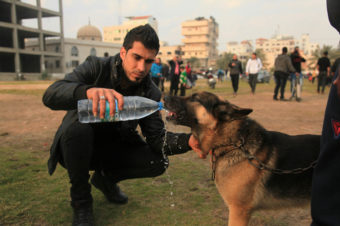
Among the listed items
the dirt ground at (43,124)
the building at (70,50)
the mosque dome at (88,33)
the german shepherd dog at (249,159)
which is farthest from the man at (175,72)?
the mosque dome at (88,33)

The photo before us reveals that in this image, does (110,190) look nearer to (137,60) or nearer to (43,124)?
(137,60)

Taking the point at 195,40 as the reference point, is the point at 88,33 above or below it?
below

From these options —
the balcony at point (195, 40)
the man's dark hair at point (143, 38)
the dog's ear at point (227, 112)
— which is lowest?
the dog's ear at point (227, 112)

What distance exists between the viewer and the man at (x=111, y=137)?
271cm

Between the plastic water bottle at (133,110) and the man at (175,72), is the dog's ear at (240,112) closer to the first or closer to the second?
the plastic water bottle at (133,110)

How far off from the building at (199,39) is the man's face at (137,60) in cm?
13671

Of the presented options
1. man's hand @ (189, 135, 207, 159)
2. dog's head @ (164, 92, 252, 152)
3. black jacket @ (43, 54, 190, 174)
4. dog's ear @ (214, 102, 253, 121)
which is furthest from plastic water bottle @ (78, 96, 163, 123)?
dog's ear @ (214, 102, 253, 121)

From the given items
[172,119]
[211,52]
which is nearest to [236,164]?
[172,119]

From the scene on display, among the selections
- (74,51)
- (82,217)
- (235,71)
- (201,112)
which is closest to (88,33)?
(74,51)

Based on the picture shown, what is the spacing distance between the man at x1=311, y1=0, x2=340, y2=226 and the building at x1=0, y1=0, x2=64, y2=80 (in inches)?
2253

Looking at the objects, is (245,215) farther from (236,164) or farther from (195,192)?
(195,192)

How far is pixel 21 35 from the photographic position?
61688 millimetres

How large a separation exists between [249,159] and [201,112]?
2.38ft

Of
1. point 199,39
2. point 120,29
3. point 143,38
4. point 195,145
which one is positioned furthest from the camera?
point 199,39
